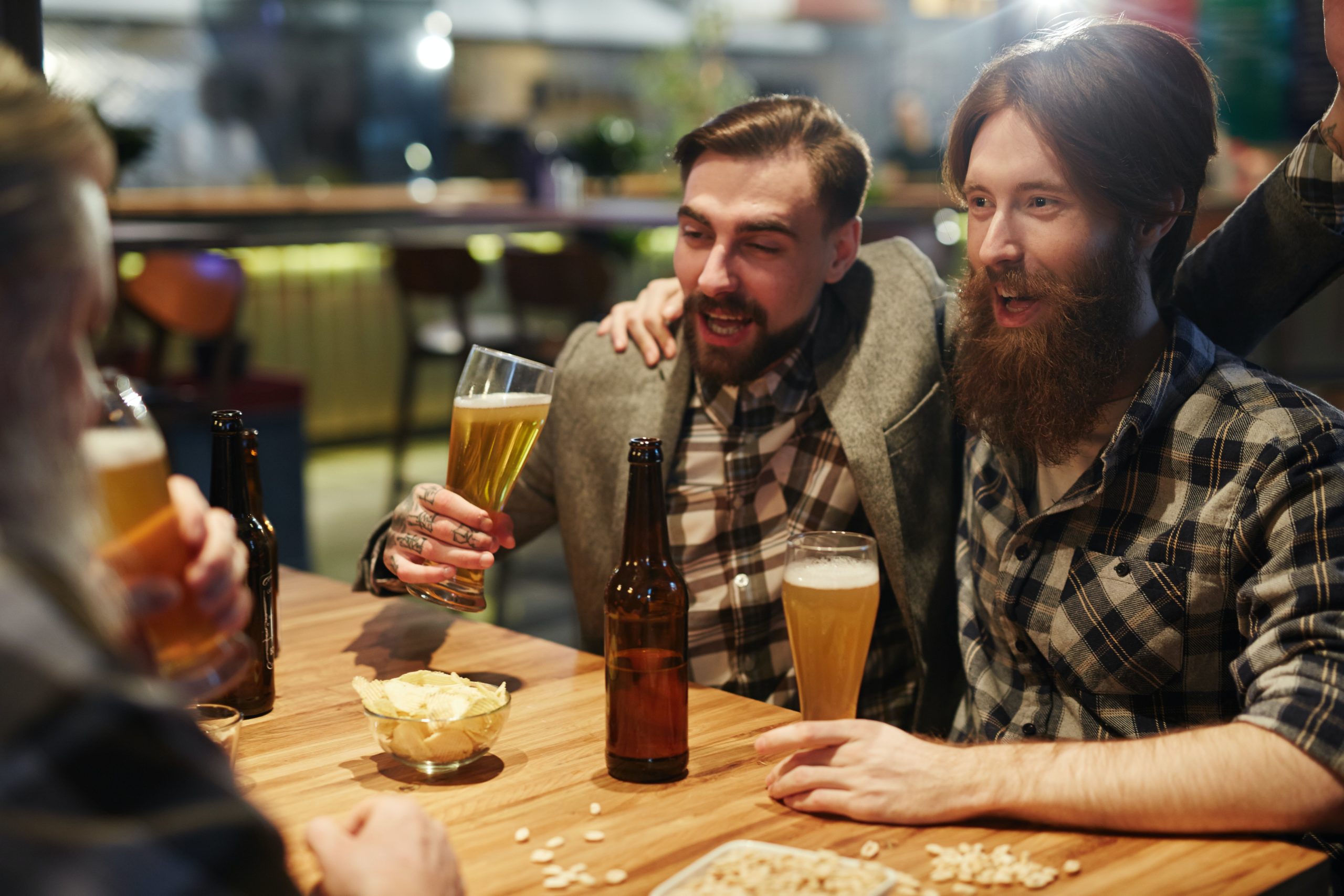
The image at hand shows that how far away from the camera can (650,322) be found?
2.02 m

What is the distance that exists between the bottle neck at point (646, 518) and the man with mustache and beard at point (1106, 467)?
0.71ft

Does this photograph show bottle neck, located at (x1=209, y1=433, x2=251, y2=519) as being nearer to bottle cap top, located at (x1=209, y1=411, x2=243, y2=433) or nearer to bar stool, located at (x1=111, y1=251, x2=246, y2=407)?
bottle cap top, located at (x1=209, y1=411, x2=243, y2=433)

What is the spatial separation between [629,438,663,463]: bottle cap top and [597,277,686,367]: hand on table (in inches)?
30.2

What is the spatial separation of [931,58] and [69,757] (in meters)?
13.2

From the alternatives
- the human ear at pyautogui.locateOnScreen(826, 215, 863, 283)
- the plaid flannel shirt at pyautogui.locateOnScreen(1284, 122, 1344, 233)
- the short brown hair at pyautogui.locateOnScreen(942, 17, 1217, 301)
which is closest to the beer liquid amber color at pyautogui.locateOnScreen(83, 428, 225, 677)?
the short brown hair at pyautogui.locateOnScreen(942, 17, 1217, 301)

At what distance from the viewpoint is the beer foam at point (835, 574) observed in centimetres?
127

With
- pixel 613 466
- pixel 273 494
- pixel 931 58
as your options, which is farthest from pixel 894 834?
pixel 931 58

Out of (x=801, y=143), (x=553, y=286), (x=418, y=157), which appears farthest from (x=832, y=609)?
(x=418, y=157)

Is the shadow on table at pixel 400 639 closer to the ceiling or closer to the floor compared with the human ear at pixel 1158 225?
closer to the floor

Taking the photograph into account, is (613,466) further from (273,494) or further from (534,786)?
(273,494)

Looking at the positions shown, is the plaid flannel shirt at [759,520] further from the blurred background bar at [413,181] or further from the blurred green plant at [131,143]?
the blurred green plant at [131,143]

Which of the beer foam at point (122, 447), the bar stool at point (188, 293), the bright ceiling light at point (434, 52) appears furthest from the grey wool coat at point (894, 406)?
the bright ceiling light at point (434, 52)

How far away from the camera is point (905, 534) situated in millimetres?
1802

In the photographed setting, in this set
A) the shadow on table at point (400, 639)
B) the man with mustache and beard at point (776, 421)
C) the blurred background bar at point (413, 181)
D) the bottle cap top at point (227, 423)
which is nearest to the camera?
the bottle cap top at point (227, 423)
